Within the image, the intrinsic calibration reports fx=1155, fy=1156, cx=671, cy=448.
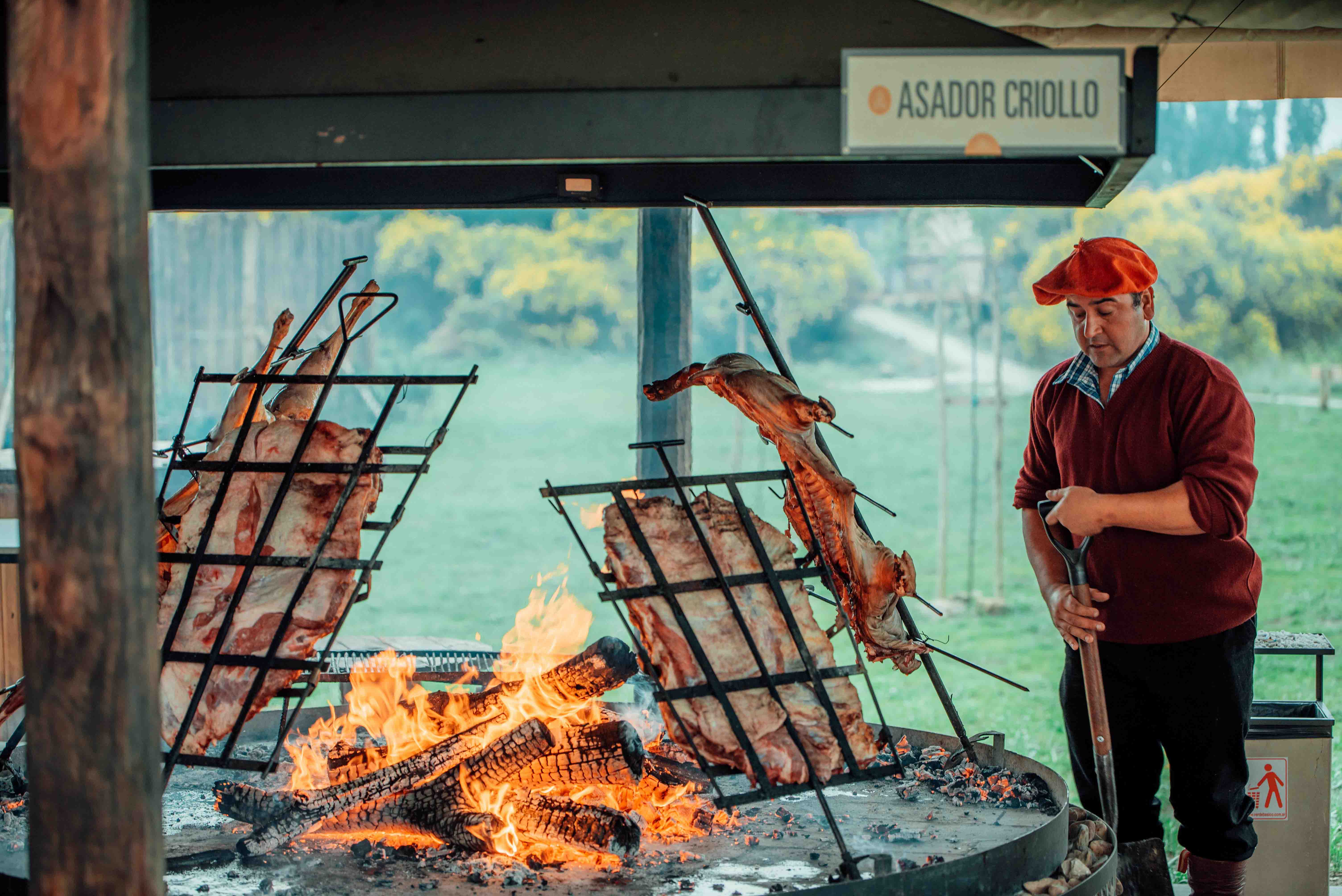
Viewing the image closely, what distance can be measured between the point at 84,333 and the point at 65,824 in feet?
2.85

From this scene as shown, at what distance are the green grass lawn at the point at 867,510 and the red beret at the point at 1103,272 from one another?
608cm

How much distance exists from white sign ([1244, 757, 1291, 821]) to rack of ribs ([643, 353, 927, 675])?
156cm

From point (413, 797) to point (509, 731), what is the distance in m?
0.31

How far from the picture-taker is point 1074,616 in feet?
11.1

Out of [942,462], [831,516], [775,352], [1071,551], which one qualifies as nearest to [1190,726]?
[1071,551]

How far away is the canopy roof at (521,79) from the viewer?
2656 mm

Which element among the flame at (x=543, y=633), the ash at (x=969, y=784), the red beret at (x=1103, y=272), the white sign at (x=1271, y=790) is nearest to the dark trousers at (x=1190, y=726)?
the ash at (x=969, y=784)

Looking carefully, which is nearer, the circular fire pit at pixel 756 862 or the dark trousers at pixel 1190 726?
the circular fire pit at pixel 756 862

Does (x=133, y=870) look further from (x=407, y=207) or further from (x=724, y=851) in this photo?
(x=407, y=207)

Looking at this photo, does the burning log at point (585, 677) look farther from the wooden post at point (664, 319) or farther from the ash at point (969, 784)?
the wooden post at point (664, 319)

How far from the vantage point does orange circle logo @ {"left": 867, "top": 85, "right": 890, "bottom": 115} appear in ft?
8.50

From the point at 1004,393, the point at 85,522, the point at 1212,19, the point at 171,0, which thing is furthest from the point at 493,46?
the point at 1004,393

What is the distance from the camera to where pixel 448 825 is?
3055mm

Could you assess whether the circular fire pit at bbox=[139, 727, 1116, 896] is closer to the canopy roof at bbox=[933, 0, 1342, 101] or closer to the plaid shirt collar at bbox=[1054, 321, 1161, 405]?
the plaid shirt collar at bbox=[1054, 321, 1161, 405]
